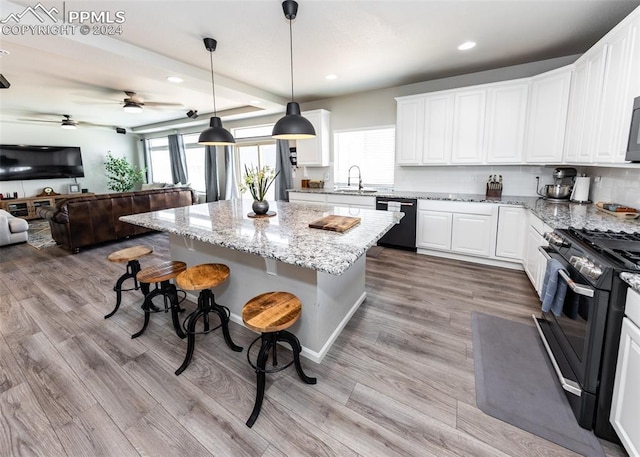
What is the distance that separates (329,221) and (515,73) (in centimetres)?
350

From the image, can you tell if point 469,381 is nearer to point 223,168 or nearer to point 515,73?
point 515,73

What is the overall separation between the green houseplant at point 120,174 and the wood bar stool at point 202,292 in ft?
27.8

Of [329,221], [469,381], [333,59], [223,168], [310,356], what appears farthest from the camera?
[223,168]

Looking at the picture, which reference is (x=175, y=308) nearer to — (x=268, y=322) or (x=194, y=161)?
(x=268, y=322)

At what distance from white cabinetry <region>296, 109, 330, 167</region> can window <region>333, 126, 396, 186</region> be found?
0.66ft

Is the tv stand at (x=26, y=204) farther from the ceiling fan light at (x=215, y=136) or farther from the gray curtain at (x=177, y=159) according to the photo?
the ceiling fan light at (x=215, y=136)

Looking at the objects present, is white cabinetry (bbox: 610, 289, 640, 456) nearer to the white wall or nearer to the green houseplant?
the green houseplant

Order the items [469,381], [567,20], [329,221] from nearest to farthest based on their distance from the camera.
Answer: [469,381], [329,221], [567,20]

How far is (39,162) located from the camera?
304 inches

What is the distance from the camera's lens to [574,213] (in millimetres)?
2590

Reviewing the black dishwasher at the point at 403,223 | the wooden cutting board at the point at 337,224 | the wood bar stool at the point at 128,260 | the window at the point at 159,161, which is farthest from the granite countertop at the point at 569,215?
the window at the point at 159,161

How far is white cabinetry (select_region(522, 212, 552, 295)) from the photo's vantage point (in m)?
2.55

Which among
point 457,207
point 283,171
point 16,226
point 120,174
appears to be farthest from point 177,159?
point 457,207

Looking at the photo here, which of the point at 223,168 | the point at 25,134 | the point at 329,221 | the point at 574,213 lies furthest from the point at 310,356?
the point at 25,134
